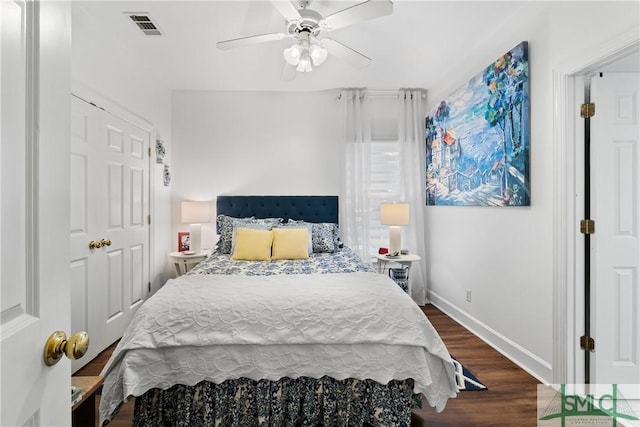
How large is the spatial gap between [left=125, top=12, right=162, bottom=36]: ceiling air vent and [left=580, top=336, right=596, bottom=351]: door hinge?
→ 12.7 ft

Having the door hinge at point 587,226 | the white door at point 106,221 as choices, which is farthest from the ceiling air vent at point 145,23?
the door hinge at point 587,226

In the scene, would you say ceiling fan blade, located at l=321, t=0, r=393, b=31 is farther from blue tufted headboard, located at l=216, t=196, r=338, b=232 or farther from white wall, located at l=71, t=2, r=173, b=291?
blue tufted headboard, located at l=216, t=196, r=338, b=232

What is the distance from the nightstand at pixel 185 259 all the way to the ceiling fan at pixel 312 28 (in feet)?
7.62

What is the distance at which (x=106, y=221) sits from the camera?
2842 mm

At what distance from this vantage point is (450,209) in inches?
146

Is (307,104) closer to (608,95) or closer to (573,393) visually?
(608,95)

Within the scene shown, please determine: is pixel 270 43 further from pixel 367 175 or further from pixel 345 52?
pixel 367 175

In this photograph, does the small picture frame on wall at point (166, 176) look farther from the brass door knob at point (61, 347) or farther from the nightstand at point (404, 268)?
the brass door knob at point (61, 347)

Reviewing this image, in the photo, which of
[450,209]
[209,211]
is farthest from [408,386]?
[209,211]

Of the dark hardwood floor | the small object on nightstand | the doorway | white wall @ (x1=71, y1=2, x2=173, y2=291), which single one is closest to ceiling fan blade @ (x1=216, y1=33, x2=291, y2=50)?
white wall @ (x1=71, y1=2, x2=173, y2=291)

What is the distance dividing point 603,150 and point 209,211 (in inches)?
145

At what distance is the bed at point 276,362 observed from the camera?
5.52 ft

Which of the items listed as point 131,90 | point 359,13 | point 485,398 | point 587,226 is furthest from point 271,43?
point 485,398

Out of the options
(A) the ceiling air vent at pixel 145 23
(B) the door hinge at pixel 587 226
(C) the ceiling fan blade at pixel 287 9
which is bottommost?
(B) the door hinge at pixel 587 226
